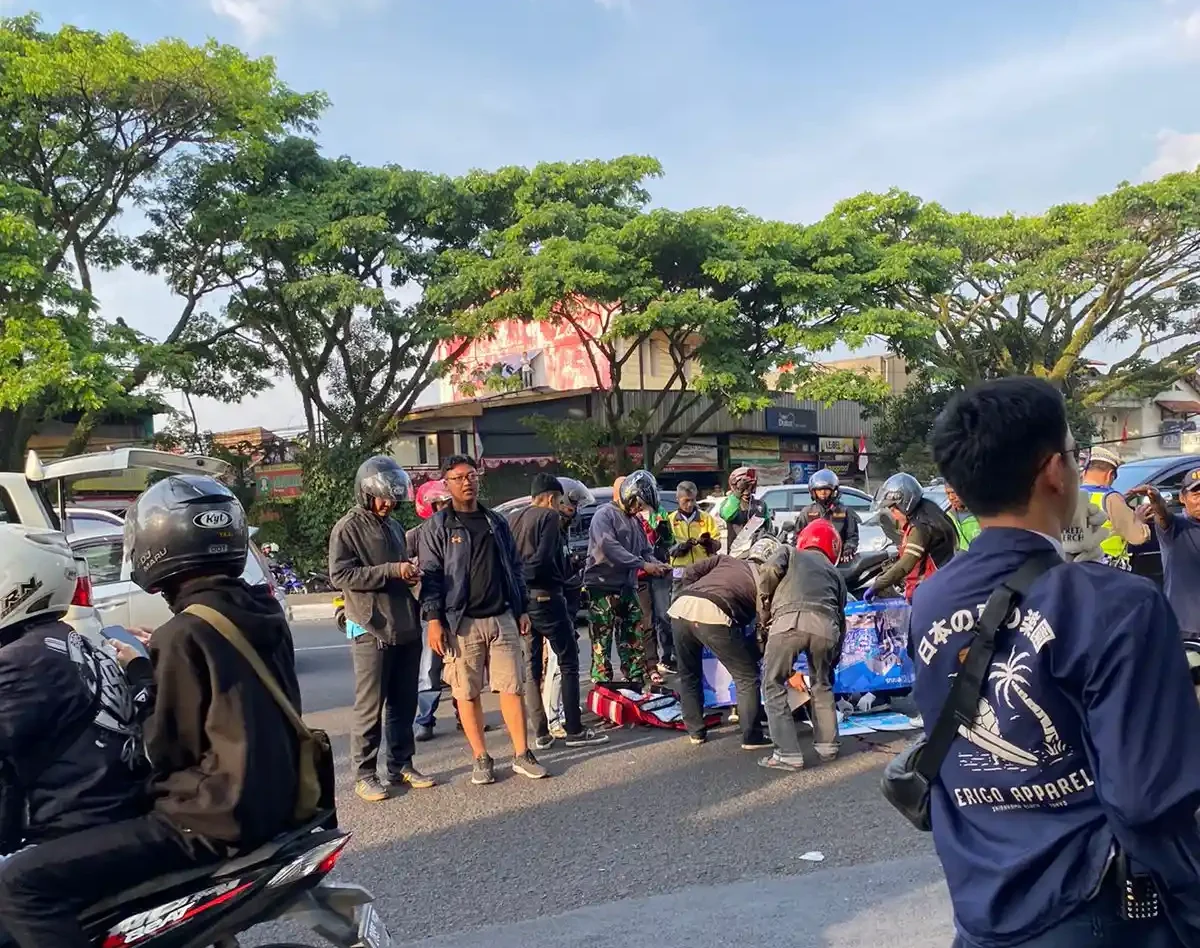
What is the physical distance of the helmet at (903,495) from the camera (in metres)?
7.16

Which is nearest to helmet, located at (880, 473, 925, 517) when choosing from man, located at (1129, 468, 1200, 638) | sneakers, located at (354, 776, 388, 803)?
man, located at (1129, 468, 1200, 638)

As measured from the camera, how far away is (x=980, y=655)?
178 centimetres

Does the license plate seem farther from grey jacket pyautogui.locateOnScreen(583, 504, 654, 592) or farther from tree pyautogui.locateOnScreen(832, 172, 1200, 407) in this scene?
tree pyautogui.locateOnScreen(832, 172, 1200, 407)

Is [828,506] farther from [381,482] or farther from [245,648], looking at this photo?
[245,648]

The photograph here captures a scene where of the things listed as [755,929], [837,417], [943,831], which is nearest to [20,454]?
[755,929]

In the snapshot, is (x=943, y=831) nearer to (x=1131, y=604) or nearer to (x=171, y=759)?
(x=1131, y=604)

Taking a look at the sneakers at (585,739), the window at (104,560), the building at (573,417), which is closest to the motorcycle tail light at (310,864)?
the sneakers at (585,739)

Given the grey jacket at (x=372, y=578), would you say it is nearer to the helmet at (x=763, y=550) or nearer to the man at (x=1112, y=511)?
the helmet at (x=763, y=550)

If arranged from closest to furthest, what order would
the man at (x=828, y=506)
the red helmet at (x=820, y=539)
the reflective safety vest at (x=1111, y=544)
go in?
the reflective safety vest at (x=1111, y=544), the red helmet at (x=820, y=539), the man at (x=828, y=506)

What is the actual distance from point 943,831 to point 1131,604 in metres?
0.59

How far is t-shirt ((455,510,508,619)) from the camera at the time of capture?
240 inches

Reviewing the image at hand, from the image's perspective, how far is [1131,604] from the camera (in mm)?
1604

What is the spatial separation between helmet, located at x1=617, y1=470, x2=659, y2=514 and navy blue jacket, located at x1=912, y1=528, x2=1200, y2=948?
21.0 ft

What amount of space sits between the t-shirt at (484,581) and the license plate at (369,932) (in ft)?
11.0
